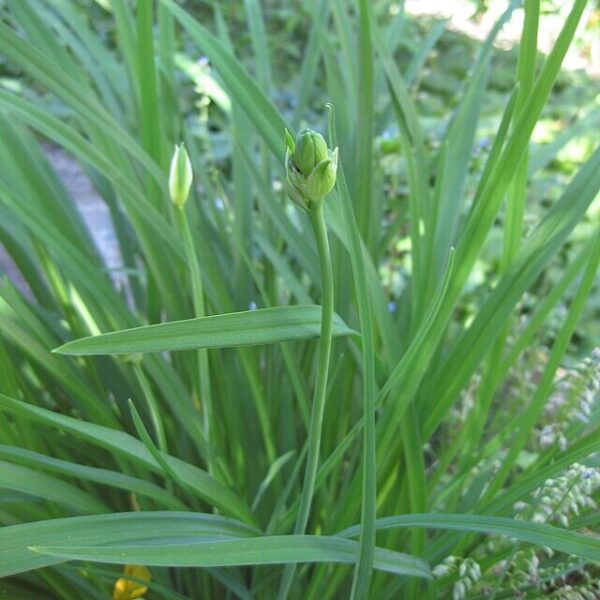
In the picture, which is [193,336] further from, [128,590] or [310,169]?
[128,590]

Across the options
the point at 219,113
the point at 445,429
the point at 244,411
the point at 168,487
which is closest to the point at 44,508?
the point at 168,487

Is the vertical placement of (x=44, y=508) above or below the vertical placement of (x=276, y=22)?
below

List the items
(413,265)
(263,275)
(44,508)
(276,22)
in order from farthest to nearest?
(276,22) → (263,275) → (413,265) → (44,508)

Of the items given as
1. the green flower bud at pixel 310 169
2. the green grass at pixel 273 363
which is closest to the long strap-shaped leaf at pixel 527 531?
the green grass at pixel 273 363

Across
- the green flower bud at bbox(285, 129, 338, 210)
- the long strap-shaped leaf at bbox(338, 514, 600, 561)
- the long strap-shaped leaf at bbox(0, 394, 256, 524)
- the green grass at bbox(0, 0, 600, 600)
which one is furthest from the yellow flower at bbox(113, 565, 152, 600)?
the green flower bud at bbox(285, 129, 338, 210)

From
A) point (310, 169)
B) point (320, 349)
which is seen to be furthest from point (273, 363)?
point (310, 169)

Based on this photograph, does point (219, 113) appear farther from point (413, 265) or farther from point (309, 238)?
point (413, 265)

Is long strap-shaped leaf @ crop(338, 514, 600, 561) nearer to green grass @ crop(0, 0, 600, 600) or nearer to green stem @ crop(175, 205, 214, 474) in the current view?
green grass @ crop(0, 0, 600, 600)
